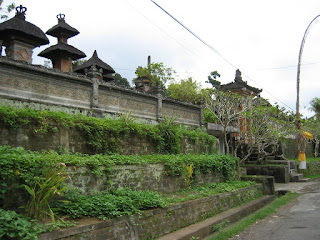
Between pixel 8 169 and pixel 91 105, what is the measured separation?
4.88 metres

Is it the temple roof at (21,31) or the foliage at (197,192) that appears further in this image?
the temple roof at (21,31)

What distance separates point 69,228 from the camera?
14.1ft

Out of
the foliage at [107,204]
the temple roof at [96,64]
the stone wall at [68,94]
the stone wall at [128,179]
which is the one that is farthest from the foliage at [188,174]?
the temple roof at [96,64]

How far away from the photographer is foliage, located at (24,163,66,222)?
14.5ft

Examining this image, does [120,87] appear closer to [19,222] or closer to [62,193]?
[62,193]

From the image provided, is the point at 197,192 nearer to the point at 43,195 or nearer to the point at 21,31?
the point at 43,195

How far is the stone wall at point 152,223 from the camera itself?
4.41 meters

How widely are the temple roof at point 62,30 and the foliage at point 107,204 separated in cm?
1552

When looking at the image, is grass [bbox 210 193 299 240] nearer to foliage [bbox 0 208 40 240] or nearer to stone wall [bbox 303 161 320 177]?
foliage [bbox 0 208 40 240]

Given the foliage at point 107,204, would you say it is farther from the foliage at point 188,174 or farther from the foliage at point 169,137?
the foliage at point 169,137

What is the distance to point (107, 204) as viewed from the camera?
5.28 meters

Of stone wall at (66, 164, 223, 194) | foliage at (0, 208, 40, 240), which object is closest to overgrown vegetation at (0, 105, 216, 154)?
stone wall at (66, 164, 223, 194)

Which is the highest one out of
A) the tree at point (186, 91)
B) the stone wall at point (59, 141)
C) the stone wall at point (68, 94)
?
the tree at point (186, 91)

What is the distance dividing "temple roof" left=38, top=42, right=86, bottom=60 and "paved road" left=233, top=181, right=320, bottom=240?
14.8 meters
